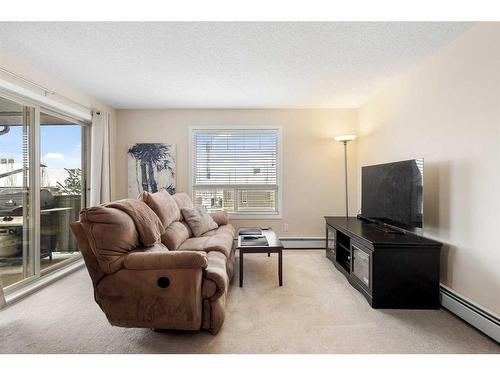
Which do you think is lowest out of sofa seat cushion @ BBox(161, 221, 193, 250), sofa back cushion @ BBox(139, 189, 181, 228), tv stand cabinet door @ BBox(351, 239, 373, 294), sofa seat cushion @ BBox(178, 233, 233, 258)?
tv stand cabinet door @ BBox(351, 239, 373, 294)

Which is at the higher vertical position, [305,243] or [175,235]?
[175,235]

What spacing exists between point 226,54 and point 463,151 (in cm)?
221

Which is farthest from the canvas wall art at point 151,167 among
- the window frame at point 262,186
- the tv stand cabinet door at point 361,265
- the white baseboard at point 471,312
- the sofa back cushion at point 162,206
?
the white baseboard at point 471,312

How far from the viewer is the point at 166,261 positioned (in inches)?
64.9

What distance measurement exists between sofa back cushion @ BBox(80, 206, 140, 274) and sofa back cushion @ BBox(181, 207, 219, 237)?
138 centimetres

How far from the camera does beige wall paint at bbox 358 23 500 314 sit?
5.74 feet

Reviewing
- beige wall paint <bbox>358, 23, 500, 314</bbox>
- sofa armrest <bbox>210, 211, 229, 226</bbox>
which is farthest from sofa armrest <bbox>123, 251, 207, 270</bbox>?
beige wall paint <bbox>358, 23, 500, 314</bbox>

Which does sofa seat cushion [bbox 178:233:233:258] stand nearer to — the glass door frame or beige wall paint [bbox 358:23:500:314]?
the glass door frame

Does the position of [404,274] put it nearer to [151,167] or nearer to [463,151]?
[463,151]

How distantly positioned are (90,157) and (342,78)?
→ 3.57 meters

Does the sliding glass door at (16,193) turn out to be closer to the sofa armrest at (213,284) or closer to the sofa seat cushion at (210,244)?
the sofa seat cushion at (210,244)

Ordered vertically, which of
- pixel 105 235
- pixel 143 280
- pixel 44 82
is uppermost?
pixel 44 82

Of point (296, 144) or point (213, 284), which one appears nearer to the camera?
point (213, 284)

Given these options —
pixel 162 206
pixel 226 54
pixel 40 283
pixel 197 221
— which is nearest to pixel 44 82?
pixel 162 206
